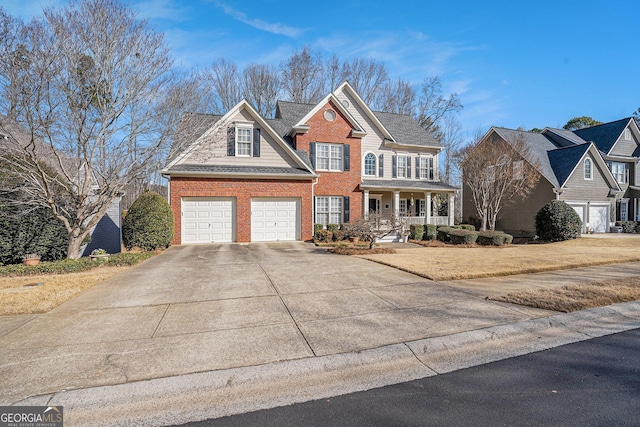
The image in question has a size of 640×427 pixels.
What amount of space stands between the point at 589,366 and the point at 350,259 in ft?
23.5

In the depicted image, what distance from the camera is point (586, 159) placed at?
913 inches

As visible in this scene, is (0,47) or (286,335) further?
(0,47)

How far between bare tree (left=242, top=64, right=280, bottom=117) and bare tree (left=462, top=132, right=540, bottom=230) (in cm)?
1934

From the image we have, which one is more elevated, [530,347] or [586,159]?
[586,159]

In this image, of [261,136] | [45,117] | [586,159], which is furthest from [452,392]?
[586,159]

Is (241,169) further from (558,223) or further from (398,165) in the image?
(558,223)

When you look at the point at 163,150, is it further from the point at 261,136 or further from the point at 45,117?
the point at 261,136

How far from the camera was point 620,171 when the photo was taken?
1043 inches

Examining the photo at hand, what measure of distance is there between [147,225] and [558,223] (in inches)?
831

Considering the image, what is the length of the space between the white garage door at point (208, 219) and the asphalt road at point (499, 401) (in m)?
13.5

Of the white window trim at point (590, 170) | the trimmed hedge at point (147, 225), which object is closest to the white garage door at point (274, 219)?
the trimmed hedge at point (147, 225)

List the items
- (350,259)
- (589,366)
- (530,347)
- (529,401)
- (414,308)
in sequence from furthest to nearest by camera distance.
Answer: (350,259) < (414,308) < (530,347) < (589,366) < (529,401)

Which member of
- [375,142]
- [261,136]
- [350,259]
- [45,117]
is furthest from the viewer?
[375,142]

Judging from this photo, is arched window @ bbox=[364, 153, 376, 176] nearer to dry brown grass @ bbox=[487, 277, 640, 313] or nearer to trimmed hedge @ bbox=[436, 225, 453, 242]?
trimmed hedge @ bbox=[436, 225, 453, 242]
